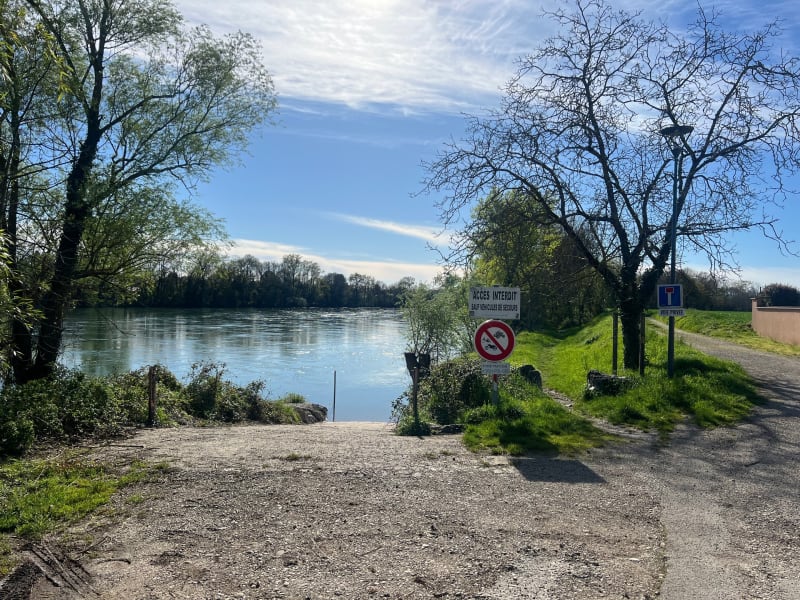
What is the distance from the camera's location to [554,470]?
6406 mm

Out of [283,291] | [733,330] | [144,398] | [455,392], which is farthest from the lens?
[283,291]

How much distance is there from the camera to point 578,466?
6594 millimetres

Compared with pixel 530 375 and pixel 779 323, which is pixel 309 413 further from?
pixel 779 323

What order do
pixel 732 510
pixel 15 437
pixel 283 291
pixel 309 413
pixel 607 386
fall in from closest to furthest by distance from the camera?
pixel 732 510, pixel 15 437, pixel 607 386, pixel 309 413, pixel 283 291

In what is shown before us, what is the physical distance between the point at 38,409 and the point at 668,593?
8.62m

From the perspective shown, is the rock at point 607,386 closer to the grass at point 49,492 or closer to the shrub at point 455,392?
the shrub at point 455,392

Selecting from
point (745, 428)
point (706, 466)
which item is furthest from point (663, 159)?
point (706, 466)

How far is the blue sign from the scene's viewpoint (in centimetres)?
1212

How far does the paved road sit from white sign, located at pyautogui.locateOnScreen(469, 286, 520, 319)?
3.00 metres

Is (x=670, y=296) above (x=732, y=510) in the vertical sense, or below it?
above

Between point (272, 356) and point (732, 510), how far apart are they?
34526mm

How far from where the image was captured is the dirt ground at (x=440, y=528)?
3.63 m

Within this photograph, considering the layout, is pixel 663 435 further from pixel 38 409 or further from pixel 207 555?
pixel 38 409

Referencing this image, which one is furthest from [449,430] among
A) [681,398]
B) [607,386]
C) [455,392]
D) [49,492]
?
[49,492]
